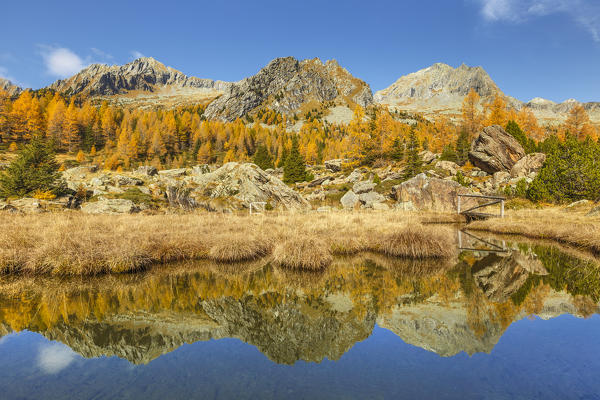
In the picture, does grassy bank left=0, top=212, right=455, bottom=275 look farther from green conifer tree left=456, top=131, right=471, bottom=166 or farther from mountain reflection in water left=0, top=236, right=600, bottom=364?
green conifer tree left=456, top=131, right=471, bottom=166

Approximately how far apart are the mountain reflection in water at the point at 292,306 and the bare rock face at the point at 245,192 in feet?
69.0

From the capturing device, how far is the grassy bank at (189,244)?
1258cm

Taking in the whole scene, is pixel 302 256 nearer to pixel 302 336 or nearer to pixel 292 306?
pixel 292 306

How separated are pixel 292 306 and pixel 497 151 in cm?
5275

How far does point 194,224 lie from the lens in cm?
2102

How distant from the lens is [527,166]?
150ft

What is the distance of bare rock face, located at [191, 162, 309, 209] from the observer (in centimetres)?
3534

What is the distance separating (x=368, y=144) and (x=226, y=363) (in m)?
67.4

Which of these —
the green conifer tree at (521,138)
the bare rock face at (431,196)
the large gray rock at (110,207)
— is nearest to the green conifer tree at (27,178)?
the large gray rock at (110,207)

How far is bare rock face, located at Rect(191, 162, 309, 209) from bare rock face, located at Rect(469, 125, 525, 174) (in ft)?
113

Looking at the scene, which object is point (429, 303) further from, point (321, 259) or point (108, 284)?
point (108, 284)

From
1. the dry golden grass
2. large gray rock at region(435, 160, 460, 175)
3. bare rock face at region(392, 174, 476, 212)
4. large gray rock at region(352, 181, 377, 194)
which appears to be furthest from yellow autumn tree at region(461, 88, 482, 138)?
the dry golden grass

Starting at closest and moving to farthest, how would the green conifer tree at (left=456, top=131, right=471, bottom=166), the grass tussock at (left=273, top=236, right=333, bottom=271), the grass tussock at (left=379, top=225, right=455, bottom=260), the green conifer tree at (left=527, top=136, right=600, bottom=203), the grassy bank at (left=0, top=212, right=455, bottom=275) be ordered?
1. the grassy bank at (left=0, top=212, right=455, bottom=275)
2. the grass tussock at (left=273, top=236, right=333, bottom=271)
3. the grass tussock at (left=379, top=225, right=455, bottom=260)
4. the green conifer tree at (left=527, top=136, right=600, bottom=203)
5. the green conifer tree at (left=456, top=131, right=471, bottom=166)

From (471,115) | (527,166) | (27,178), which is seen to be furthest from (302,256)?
(471,115)
